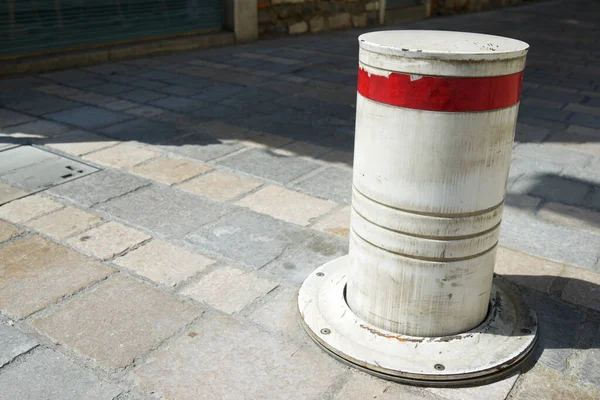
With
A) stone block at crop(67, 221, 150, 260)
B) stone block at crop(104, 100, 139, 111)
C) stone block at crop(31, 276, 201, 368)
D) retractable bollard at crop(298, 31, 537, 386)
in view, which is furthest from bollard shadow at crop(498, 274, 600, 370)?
stone block at crop(104, 100, 139, 111)

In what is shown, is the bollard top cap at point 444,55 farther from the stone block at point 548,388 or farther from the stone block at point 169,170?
the stone block at point 169,170

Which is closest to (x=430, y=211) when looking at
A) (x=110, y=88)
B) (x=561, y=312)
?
(x=561, y=312)

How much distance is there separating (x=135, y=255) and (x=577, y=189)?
3057 mm

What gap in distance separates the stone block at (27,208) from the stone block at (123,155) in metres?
0.72

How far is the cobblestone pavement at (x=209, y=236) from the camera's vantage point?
2373mm

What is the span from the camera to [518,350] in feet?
8.05

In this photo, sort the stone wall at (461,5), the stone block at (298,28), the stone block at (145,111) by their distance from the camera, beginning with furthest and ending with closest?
1. the stone wall at (461,5)
2. the stone block at (298,28)
3. the stone block at (145,111)

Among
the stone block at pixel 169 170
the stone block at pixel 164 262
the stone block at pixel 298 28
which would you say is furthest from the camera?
the stone block at pixel 298 28

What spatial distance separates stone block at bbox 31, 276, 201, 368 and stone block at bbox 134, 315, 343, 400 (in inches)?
4.2

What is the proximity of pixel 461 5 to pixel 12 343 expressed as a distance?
47.2 ft

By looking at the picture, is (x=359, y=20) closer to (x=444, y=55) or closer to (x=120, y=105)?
(x=120, y=105)

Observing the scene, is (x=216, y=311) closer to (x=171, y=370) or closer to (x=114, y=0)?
(x=171, y=370)

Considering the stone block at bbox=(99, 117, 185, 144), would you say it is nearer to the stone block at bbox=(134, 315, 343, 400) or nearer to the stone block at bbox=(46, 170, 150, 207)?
the stone block at bbox=(46, 170, 150, 207)

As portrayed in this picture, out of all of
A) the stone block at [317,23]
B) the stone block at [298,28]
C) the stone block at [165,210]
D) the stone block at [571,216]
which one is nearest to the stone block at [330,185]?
the stone block at [165,210]
